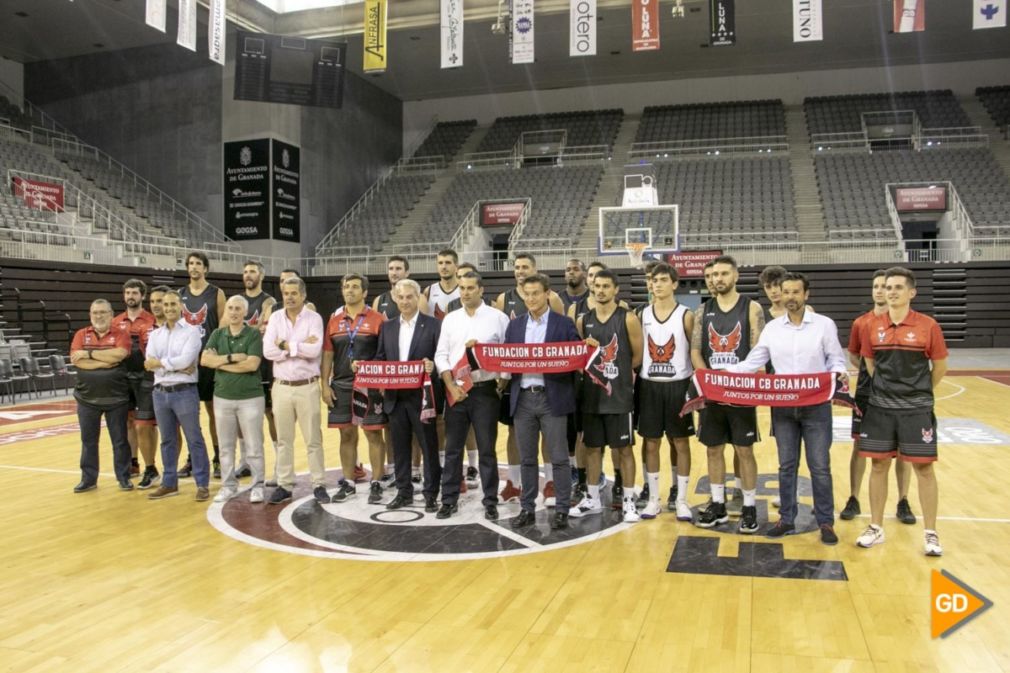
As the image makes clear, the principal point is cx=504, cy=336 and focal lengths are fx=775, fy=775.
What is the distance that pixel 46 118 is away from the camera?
25.1 m

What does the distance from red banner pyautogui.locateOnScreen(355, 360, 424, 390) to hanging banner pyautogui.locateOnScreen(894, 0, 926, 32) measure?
46.8ft

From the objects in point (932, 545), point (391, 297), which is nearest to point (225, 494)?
point (391, 297)

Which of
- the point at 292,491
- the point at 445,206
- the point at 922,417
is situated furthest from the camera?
the point at 445,206

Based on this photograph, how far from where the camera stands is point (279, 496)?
627 cm

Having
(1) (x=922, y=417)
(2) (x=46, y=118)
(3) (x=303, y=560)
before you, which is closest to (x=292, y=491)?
(3) (x=303, y=560)

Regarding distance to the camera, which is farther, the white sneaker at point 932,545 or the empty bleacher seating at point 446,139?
the empty bleacher seating at point 446,139

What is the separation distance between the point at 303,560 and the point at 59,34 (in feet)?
78.9

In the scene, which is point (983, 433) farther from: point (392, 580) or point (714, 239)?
point (714, 239)

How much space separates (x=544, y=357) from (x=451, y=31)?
1386 cm

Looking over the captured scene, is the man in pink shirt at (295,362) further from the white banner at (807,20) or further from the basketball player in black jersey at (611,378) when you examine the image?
the white banner at (807,20)

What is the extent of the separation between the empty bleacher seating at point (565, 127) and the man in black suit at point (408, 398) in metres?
24.2

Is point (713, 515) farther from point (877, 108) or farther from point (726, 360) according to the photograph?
point (877, 108)

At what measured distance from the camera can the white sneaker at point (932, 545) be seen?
479 cm

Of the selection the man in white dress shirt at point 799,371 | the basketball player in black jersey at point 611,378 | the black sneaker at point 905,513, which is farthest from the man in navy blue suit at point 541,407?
the black sneaker at point 905,513
